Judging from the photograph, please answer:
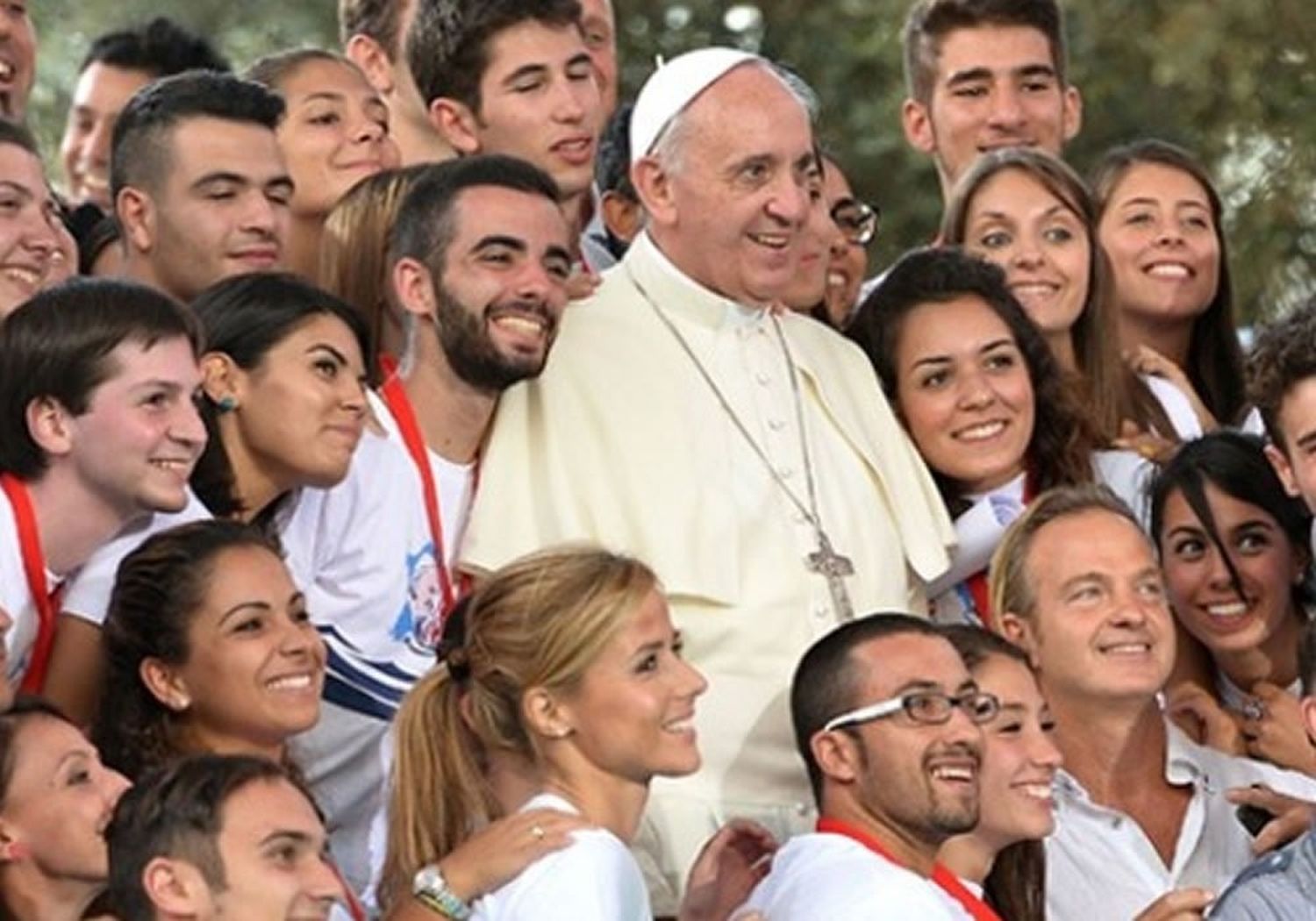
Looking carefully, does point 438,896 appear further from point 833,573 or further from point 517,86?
point 517,86

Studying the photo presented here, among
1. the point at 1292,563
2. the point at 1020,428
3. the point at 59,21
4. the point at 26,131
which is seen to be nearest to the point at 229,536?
the point at 26,131

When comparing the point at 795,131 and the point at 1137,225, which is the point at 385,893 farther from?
the point at 1137,225

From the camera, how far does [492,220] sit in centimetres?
849

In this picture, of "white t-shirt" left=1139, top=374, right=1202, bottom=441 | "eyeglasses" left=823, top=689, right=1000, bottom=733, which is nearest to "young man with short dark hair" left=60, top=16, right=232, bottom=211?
"white t-shirt" left=1139, top=374, right=1202, bottom=441

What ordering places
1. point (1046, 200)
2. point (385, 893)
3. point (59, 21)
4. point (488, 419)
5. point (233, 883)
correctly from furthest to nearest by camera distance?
point (59, 21) → point (1046, 200) → point (488, 419) → point (385, 893) → point (233, 883)

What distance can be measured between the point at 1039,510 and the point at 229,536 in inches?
69.8

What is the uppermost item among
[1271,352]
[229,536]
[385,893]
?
[1271,352]

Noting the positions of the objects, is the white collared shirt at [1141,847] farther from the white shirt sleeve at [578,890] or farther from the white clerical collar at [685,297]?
the white shirt sleeve at [578,890]

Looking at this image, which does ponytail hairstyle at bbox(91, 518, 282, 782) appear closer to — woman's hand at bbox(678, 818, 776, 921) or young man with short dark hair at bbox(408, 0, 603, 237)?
woman's hand at bbox(678, 818, 776, 921)

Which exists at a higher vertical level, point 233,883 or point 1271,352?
point 1271,352

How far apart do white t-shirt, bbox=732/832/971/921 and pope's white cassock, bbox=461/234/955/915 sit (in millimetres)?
512

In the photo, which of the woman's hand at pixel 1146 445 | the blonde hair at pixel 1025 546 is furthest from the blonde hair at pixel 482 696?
the woman's hand at pixel 1146 445

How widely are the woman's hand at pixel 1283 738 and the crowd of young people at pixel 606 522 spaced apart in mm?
12

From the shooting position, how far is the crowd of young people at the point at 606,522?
7.67 metres
